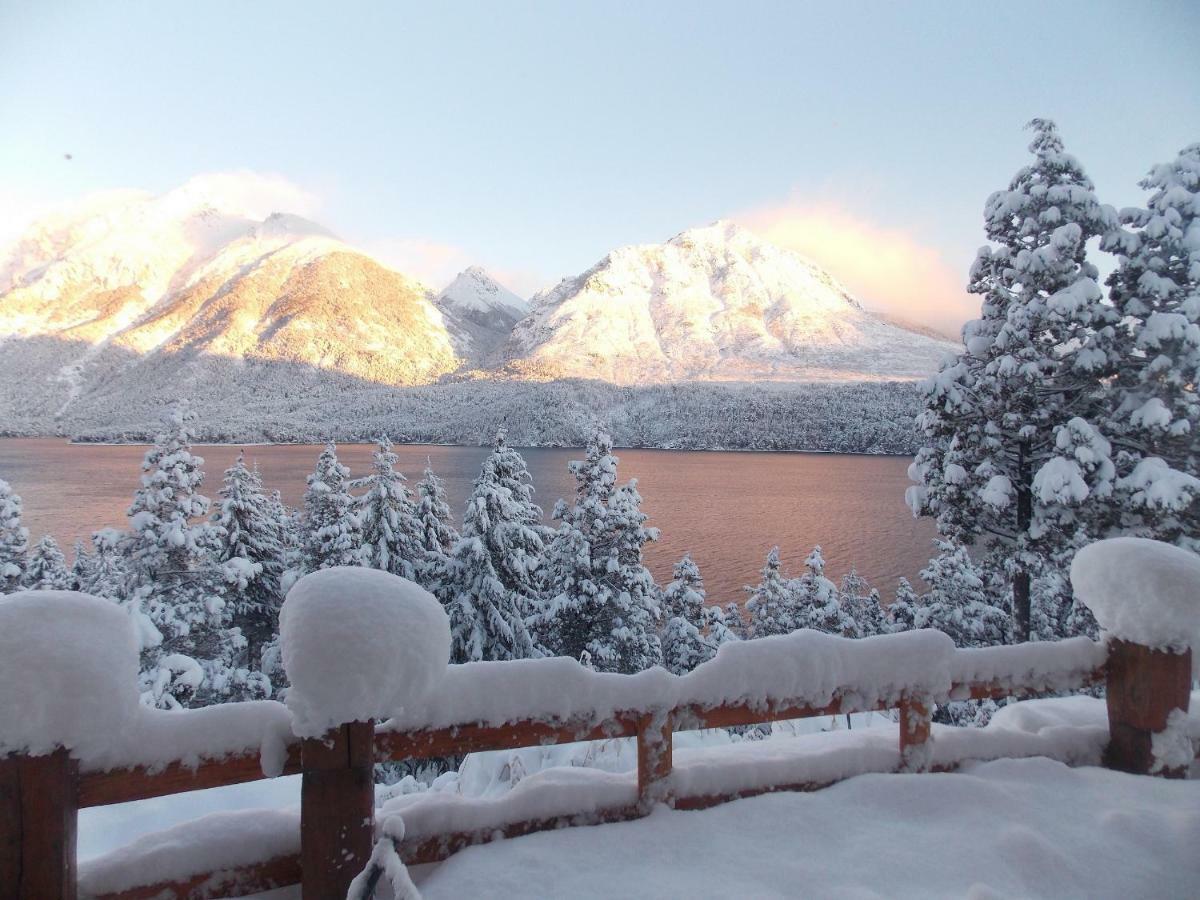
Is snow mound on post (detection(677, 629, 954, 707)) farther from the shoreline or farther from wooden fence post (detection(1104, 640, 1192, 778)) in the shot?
the shoreline

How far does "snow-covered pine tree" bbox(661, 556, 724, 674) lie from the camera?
662 inches

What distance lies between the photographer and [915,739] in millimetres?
2756

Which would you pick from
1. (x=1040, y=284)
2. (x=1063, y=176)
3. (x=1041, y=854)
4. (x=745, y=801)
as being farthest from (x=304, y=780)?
(x=1063, y=176)

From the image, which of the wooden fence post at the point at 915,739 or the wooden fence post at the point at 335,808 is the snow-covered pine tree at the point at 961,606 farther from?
the wooden fence post at the point at 335,808

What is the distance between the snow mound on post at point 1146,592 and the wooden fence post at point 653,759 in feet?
6.85

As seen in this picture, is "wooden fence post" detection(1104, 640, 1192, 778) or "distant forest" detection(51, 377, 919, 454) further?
"distant forest" detection(51, 377, 919, 454)

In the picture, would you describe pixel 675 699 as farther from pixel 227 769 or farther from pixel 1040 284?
pixel 1040 284

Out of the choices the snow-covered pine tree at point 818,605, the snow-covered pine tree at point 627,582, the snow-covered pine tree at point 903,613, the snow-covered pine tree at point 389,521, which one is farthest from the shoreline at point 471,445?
the snow-covered pine tree at point 627,582

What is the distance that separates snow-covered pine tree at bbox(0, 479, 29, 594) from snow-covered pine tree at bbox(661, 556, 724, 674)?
1681 cm

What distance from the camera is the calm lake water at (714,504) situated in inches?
1244

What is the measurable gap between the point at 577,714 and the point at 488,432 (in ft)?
335

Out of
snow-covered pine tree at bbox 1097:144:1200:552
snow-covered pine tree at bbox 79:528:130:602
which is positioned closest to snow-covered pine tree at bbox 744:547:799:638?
snow-covered pine tree at bbox 1097:144:1200:552

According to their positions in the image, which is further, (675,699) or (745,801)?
(745,801)

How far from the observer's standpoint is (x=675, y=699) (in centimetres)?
236
